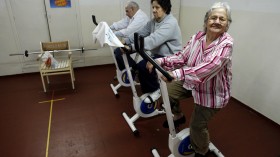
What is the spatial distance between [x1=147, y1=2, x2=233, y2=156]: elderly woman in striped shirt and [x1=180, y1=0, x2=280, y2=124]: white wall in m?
1.23

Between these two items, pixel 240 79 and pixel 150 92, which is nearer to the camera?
pixel 150 92

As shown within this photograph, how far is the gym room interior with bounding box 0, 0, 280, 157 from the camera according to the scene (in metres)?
2.21

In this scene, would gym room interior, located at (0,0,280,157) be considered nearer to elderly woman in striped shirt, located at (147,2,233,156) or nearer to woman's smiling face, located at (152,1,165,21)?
elderly woman in striped shirt, located at (147,2,233,156)

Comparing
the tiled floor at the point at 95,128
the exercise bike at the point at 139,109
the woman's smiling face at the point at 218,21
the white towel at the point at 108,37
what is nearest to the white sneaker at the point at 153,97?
the exercise bike at the point at 139,109

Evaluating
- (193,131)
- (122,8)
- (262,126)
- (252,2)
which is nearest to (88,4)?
(122,8)

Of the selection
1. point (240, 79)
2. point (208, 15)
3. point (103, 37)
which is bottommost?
point (240, 79)

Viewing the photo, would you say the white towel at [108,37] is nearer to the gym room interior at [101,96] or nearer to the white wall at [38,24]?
the gym room interior at [101,96]

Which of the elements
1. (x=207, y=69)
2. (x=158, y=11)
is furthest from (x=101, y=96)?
(x=207, y=69)

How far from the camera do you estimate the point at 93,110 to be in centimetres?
285

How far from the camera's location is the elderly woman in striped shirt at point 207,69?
4.48ft

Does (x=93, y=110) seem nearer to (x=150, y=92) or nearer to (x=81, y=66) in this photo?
(x=150, y=92)

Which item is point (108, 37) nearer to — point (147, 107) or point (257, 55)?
point (147, 107)

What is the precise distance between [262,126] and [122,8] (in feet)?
10.5

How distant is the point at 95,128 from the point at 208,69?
1.65 meters
